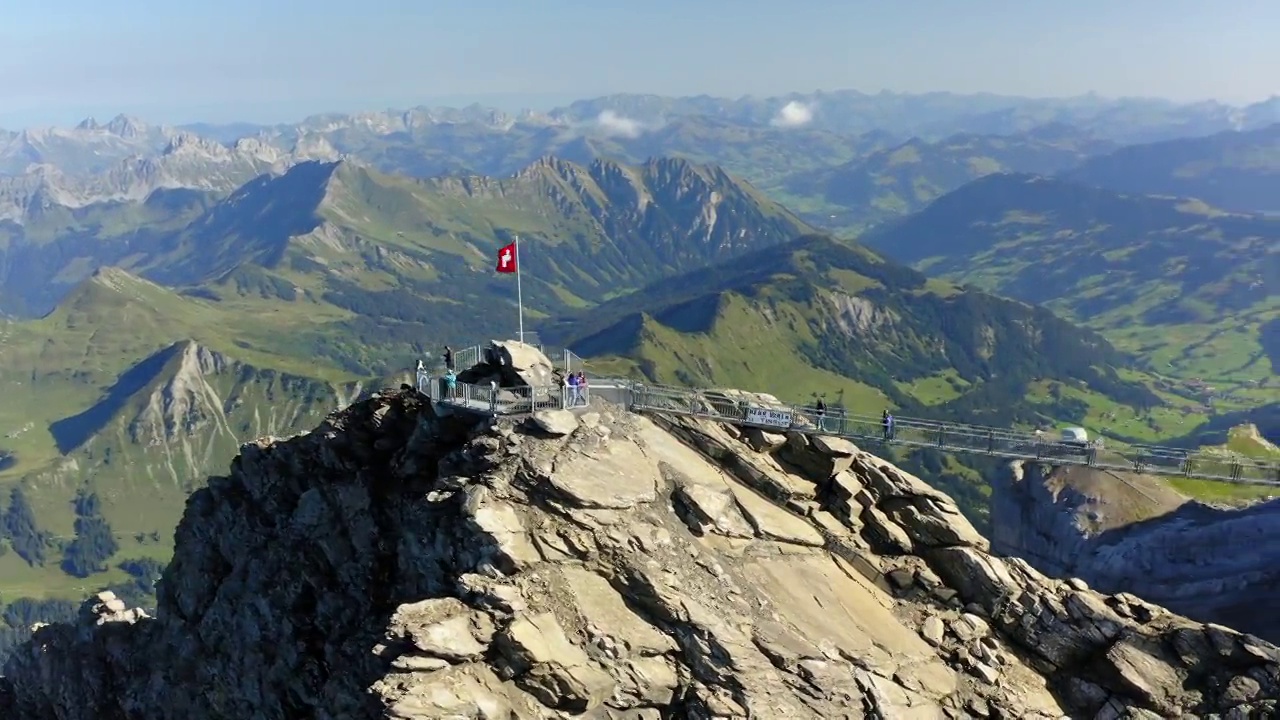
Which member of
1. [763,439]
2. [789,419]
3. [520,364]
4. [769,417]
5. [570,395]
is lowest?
[763,439]

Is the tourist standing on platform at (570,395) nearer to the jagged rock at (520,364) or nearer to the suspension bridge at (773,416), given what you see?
the suspension bridge at (773,416)

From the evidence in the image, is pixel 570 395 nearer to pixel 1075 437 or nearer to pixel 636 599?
pixel 636 599

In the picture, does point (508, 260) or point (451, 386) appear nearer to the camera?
point (451, 386)

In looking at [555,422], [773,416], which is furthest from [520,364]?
[773,416]

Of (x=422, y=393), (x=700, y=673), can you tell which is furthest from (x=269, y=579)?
(x=700, y=673)

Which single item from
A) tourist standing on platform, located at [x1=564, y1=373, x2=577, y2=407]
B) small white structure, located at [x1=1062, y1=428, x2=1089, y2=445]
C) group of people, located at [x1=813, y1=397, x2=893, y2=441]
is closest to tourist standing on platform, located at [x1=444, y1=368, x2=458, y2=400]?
tourist standing on platform, located at [x1=564, y1=373, x2=577, y2=407]

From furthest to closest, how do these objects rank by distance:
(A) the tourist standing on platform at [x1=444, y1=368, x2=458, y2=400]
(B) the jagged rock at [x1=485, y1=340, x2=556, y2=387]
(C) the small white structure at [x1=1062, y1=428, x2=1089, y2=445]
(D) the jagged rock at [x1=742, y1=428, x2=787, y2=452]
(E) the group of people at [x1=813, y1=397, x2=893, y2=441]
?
(C) the small white structure at [x1=1062, y1=428, x2=1089, y2=445]
(E) the group of people at [x1=813, y1=397, x2=893, y2=441]
(D) the jagged rock at [x1=742, y1=428, x2=787, y2=452]
(B) the jagged rock at [x1=485, y1=340, x2=556, y2=387]
(A) the tourist standing on platform at [x1=444, y1=368, x2=458, y2=400]

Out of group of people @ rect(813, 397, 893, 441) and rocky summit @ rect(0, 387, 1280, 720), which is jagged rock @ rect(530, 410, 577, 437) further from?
group of people @ rect(813, 397, 893, 441)
